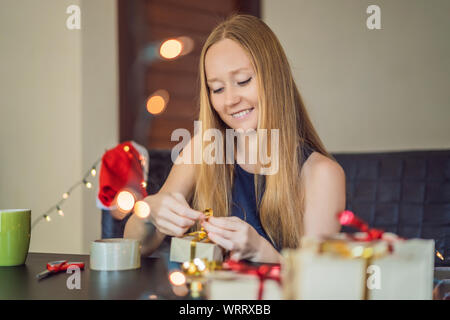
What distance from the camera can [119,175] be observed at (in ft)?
5.25

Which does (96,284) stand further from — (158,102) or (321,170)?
(158,102)

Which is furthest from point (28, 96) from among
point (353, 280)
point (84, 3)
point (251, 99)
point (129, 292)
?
point (353, 280)

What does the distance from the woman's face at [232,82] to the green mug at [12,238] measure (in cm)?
52

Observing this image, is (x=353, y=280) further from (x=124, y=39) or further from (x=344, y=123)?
(x=344, y=123)

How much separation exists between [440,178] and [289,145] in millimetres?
745

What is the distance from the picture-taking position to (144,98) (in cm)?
229

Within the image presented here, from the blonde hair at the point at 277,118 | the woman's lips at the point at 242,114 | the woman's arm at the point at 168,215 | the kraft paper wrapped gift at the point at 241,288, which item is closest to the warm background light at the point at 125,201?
the woman's arm at the point at 168,215

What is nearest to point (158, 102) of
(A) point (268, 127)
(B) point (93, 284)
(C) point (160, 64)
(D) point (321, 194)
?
(C) point (160, 64)

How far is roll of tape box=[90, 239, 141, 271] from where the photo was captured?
0.82 m

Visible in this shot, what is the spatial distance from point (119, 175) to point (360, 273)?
1169 mm

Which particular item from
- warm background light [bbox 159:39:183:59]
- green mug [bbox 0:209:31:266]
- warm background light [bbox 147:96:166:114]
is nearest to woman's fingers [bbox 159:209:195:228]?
green mug [bbox 0:209:31:266]

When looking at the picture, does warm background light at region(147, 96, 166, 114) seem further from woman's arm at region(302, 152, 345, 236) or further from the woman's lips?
woman's arm at region(302, 152, 345, 236)

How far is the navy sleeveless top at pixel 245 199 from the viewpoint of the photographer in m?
1.32

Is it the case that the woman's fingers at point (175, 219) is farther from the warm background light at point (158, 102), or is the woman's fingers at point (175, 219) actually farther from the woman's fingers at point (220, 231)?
the warm background light at point (158, 102)
